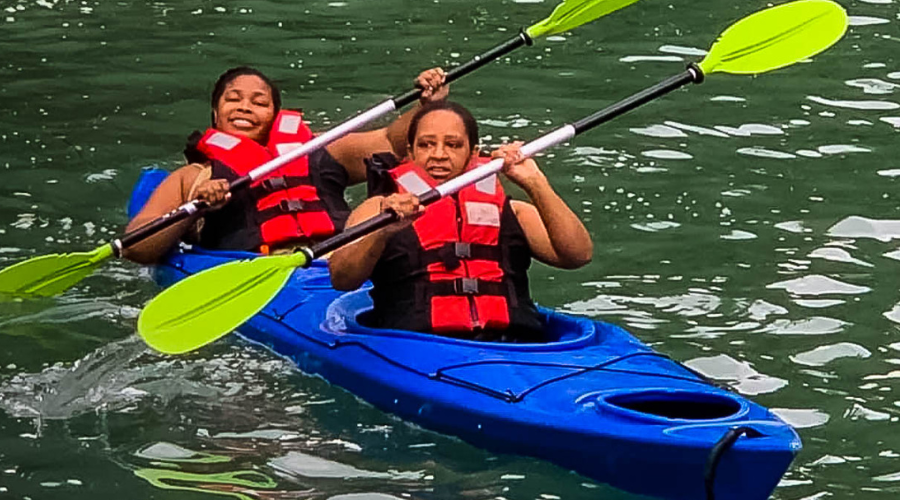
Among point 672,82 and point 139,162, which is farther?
point 139,162

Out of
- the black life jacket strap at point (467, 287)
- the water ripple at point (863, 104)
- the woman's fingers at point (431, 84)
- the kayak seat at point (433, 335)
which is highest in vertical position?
the woman's fingers at point (431, 84)

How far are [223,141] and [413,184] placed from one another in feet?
4.51

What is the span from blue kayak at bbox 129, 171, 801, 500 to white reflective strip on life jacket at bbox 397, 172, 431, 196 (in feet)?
1.33

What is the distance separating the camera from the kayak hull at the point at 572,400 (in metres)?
4.03

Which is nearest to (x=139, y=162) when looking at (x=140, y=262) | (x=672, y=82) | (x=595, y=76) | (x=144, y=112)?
(x=144, y=112)

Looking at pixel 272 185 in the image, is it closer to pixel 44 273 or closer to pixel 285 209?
pixel 285 209

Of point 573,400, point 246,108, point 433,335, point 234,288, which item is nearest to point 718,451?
point 573,400

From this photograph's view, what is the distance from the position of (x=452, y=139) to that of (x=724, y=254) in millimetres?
1621

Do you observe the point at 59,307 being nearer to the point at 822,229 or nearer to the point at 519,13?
the point at 822,229

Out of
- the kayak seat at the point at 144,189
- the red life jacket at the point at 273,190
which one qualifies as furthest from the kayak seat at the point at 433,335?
the kayak seat at the point at 144,189

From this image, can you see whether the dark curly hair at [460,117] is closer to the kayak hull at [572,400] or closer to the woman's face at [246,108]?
the kayak hull at [572,400]

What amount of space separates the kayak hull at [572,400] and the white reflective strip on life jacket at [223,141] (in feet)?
3.34

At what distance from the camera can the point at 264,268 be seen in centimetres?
480

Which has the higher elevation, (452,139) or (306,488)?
(452,139)
